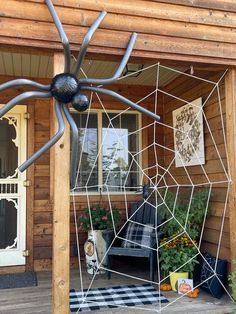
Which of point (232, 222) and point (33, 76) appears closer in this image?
point (232, 222)

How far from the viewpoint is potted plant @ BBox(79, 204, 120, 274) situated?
3.61 metres

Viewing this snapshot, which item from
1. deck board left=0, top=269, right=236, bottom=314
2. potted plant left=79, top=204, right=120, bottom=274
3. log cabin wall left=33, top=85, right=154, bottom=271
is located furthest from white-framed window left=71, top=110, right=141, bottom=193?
deck board left=0, top=269, right=236, bottom=314

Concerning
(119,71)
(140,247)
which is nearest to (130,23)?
(119,71)

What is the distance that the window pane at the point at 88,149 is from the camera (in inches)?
163

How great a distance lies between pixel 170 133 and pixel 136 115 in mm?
515

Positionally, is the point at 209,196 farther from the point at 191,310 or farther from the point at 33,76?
the point at 33,76

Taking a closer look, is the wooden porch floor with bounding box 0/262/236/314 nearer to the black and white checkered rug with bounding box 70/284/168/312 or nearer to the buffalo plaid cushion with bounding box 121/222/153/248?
the black and white checkered rug with bounding box 70/284/168/312

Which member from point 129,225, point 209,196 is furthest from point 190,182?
point 129,225

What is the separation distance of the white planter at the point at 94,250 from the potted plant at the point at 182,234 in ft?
2.48

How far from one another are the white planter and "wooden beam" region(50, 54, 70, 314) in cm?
137

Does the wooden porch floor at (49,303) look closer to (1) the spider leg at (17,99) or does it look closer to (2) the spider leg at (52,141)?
(2) the spider leg at (52,141)

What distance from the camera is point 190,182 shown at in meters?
3.70

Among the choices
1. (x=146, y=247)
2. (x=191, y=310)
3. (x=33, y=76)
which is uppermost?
(x=33, y=76)

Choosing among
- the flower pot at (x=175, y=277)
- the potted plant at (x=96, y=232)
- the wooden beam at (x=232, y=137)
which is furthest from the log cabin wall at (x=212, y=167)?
the potted plant at (x=96, y=232)
